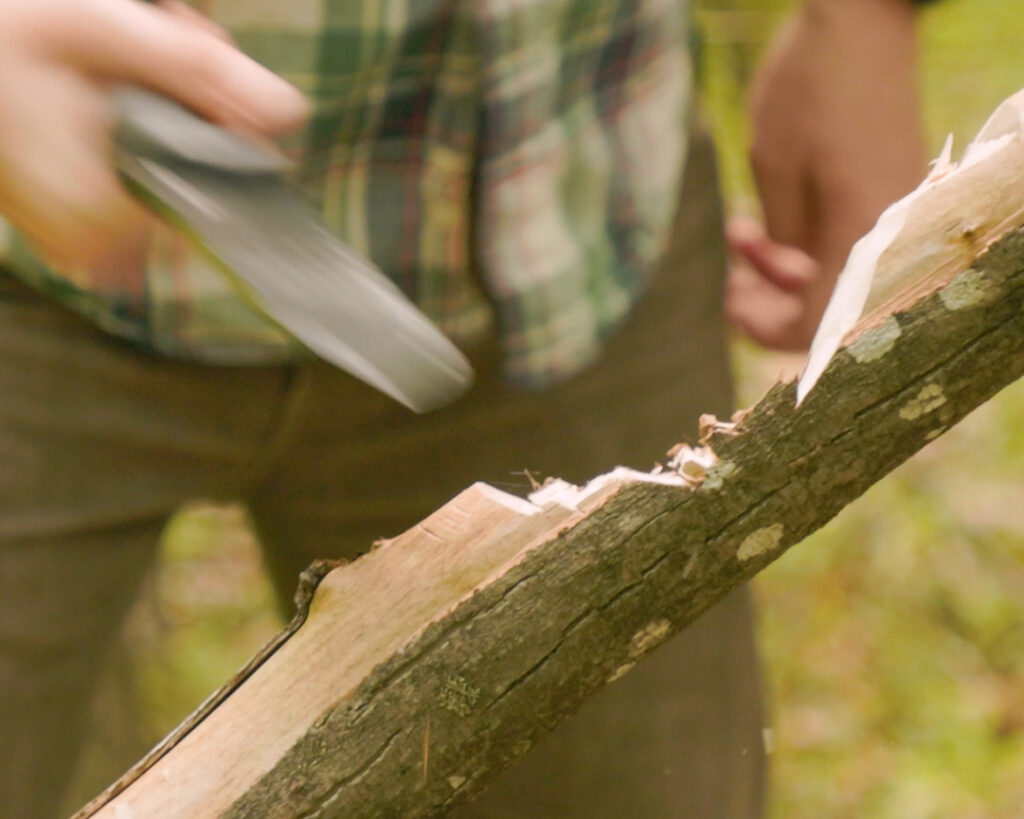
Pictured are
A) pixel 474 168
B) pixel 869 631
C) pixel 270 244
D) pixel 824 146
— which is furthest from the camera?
pixel 869 631

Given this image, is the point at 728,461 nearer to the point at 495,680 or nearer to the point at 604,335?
the point at 495,680

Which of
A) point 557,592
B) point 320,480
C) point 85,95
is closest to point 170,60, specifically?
point 85,95

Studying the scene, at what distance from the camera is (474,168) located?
3.15 feet

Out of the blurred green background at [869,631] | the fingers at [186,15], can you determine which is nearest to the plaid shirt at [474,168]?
the fingers at [186,15]

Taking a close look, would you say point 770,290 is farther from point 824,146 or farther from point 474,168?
point 474,168

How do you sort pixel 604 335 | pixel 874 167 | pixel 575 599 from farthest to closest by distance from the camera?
pixel 874 167
pixel 604 335
pixel 575 599

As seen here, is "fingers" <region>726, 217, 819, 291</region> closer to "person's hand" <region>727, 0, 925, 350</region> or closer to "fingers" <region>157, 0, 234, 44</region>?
"person's hand" <region>727, 0, 925, 350</region>

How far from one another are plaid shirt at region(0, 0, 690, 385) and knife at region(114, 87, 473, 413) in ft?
0.97

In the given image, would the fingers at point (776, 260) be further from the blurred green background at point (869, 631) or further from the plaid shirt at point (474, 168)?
the blurred green background at point (869, 631)

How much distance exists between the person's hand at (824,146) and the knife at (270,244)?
722mm

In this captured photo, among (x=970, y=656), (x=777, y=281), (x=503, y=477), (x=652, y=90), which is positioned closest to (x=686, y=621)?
(x=503, y=477)

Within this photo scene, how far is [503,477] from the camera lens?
3.37 ft

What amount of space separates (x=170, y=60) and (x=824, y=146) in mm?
799

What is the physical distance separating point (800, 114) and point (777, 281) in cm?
17
